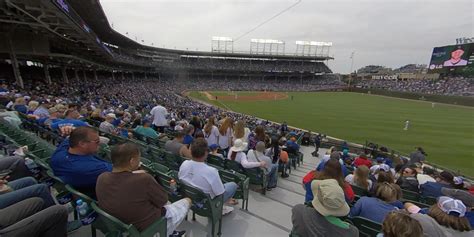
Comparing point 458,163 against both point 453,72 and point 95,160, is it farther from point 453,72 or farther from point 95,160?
point 453,72

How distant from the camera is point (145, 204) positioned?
101 inches

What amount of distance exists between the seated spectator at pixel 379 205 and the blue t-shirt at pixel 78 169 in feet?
11.4

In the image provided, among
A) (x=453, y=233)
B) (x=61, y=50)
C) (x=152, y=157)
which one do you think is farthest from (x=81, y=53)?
(x=453, y=233)

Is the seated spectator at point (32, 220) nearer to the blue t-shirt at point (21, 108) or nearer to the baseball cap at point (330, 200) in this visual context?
the baseball cap at point (330, 200)

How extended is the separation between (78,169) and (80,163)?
0.07 metres

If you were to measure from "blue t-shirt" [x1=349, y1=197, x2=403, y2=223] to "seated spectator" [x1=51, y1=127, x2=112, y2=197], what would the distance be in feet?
11.4

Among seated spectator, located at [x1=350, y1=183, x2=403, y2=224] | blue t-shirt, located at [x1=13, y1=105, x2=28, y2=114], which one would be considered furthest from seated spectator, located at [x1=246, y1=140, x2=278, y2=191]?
blue t-shirt, located at [x1=13, y1=105, x2=28, y2=114]

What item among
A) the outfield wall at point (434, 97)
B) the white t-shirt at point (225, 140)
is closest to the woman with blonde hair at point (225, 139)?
the white t-shirt at point (225, 140)

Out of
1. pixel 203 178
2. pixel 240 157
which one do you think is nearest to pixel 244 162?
pixel 240 157

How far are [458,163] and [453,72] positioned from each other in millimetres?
60285

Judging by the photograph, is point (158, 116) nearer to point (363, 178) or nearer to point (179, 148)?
point (179, 148)

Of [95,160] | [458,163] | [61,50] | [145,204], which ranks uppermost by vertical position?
[61,50]

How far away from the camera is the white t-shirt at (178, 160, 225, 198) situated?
3512 mm

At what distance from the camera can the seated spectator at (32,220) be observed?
2115 millimetres
